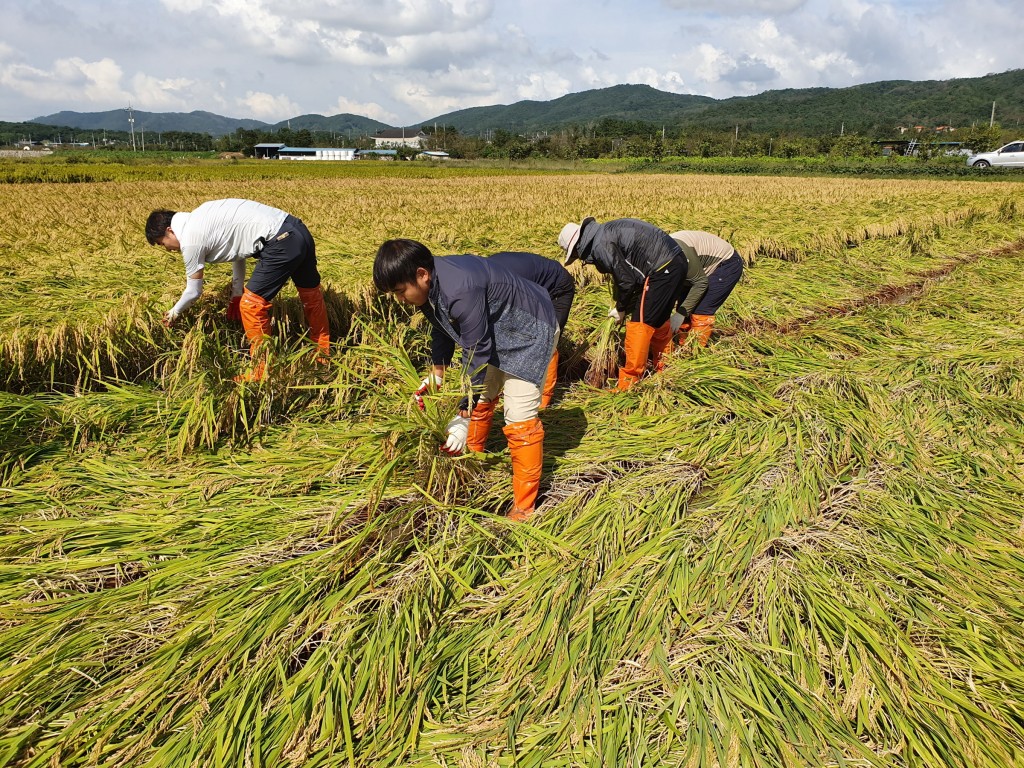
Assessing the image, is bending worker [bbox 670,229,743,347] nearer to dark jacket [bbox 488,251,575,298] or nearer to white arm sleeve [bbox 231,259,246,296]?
dark jacket [bbox 488,251,575,298]

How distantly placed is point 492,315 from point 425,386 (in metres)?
0.56

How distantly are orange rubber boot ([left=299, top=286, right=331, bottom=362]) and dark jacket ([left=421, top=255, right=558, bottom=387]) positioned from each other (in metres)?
2.06

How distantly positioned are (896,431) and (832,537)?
130 cm

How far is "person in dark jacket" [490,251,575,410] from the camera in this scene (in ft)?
12.2

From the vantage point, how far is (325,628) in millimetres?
1933

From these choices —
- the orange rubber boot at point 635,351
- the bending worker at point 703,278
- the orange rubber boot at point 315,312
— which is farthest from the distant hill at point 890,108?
the orange rubber boot at point 315,312

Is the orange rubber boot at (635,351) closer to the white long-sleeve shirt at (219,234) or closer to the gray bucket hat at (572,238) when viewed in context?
the gray bucket hat at (572,238)

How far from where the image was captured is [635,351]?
4.22m

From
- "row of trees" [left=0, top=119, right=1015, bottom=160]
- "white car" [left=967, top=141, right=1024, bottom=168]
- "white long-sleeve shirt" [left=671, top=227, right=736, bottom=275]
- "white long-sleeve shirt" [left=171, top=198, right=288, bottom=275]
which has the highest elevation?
"row of trees" [left=0, top=119, right=1015, bottom=160]

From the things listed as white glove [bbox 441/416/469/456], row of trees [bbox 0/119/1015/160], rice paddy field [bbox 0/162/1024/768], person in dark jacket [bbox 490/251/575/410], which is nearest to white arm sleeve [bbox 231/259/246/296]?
rice paddy field [bbox 0/162/1024/768]

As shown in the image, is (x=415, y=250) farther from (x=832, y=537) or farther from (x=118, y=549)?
(x=832, y=537)

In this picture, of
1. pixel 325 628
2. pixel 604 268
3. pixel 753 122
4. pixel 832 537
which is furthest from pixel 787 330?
pixel 753 122

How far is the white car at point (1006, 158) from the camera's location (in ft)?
93.2

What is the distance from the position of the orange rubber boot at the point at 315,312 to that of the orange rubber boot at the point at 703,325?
2.97 m
